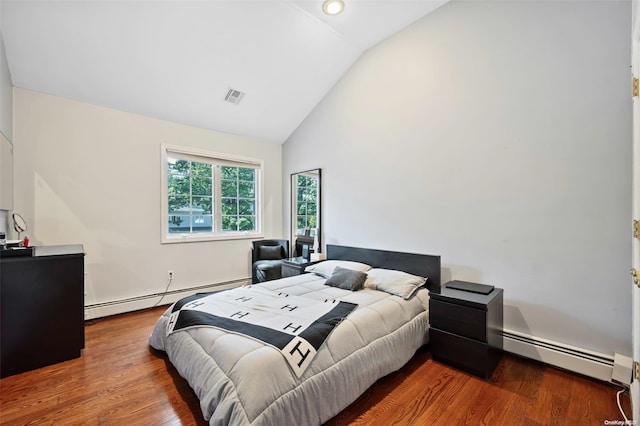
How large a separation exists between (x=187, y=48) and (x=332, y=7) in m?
1.54

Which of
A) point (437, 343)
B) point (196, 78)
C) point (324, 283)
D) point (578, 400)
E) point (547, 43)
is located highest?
point (196, 78)

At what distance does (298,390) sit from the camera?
146 cm

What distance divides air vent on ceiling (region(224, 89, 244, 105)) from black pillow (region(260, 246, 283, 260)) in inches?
84.9

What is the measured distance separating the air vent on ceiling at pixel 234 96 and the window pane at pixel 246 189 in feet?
4.25

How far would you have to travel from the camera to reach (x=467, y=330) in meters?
2.12

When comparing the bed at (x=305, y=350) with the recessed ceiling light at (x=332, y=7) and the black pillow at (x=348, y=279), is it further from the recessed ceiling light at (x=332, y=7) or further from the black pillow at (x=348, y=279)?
the recessed ceiling light at (x=332, y=7)

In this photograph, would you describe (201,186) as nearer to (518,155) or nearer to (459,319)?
(459,319)

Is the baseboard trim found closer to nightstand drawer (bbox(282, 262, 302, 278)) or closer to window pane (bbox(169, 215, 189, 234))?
window pane (bbox(169, 215, 189, 234))

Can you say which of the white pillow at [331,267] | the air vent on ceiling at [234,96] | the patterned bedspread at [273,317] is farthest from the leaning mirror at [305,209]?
the patterned bedspread at [273,317]

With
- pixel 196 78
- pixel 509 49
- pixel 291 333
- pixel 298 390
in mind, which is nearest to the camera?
pixel 298 390

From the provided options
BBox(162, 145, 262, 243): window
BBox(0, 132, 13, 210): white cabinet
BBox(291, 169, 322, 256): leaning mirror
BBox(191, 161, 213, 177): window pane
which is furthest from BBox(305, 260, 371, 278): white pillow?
BBox(0, 132, 13, 210): white cabinet

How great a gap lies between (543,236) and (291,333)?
2.12 meters

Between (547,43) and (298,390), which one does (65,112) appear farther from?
(547,43)

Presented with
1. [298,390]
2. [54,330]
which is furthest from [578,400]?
[54,330]
